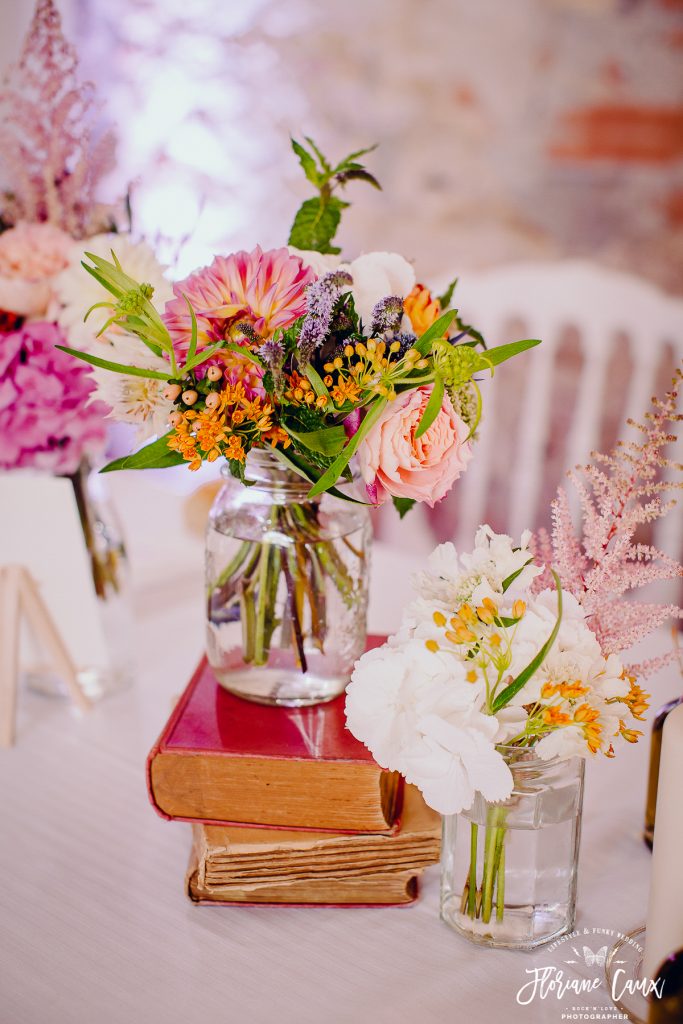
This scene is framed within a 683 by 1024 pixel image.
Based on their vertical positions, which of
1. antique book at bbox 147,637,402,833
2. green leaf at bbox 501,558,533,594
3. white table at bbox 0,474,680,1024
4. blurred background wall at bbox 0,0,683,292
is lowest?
white table at bbox 0,474,680,1024

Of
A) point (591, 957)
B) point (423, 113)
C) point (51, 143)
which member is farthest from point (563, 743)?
point (423, 113)

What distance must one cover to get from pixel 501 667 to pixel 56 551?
0.56m

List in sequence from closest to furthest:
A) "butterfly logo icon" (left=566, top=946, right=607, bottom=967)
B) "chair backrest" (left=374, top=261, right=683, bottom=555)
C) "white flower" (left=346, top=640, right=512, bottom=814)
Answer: "white flower" (left=346, top=640, right=512, bottom=814)
"butterfly logo icon" (left=566, top=946, right=607, bottom=967)
"chair backrest" (left=374, top=261, right=683, bottom=555)

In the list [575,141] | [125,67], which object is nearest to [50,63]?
[575,141]

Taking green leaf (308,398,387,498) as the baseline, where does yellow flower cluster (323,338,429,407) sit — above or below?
above

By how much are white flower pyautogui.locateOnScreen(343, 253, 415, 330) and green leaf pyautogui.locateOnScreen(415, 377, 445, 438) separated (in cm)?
8

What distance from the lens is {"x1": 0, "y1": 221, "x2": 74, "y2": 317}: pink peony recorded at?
0.89 metres

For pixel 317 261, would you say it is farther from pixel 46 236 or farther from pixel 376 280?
pixel 46 236

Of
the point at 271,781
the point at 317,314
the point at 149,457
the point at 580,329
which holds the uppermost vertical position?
the point at 580,329

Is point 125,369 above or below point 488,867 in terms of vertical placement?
above

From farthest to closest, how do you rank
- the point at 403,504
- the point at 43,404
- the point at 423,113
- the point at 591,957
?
1. the point at 423,113
2. the point at 43,404
3. the point at 403,504
4. the point at 591,957

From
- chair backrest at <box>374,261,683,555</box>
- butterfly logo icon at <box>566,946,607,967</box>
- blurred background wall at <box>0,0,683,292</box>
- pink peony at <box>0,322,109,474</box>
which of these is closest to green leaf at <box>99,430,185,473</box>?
pink peony at <box>0,322,109,474</box>

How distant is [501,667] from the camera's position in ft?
1.86

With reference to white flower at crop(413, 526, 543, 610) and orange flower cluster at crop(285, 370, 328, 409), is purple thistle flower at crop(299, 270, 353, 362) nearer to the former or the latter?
orange flower cluster at crop(285, 370, 328, 409)
